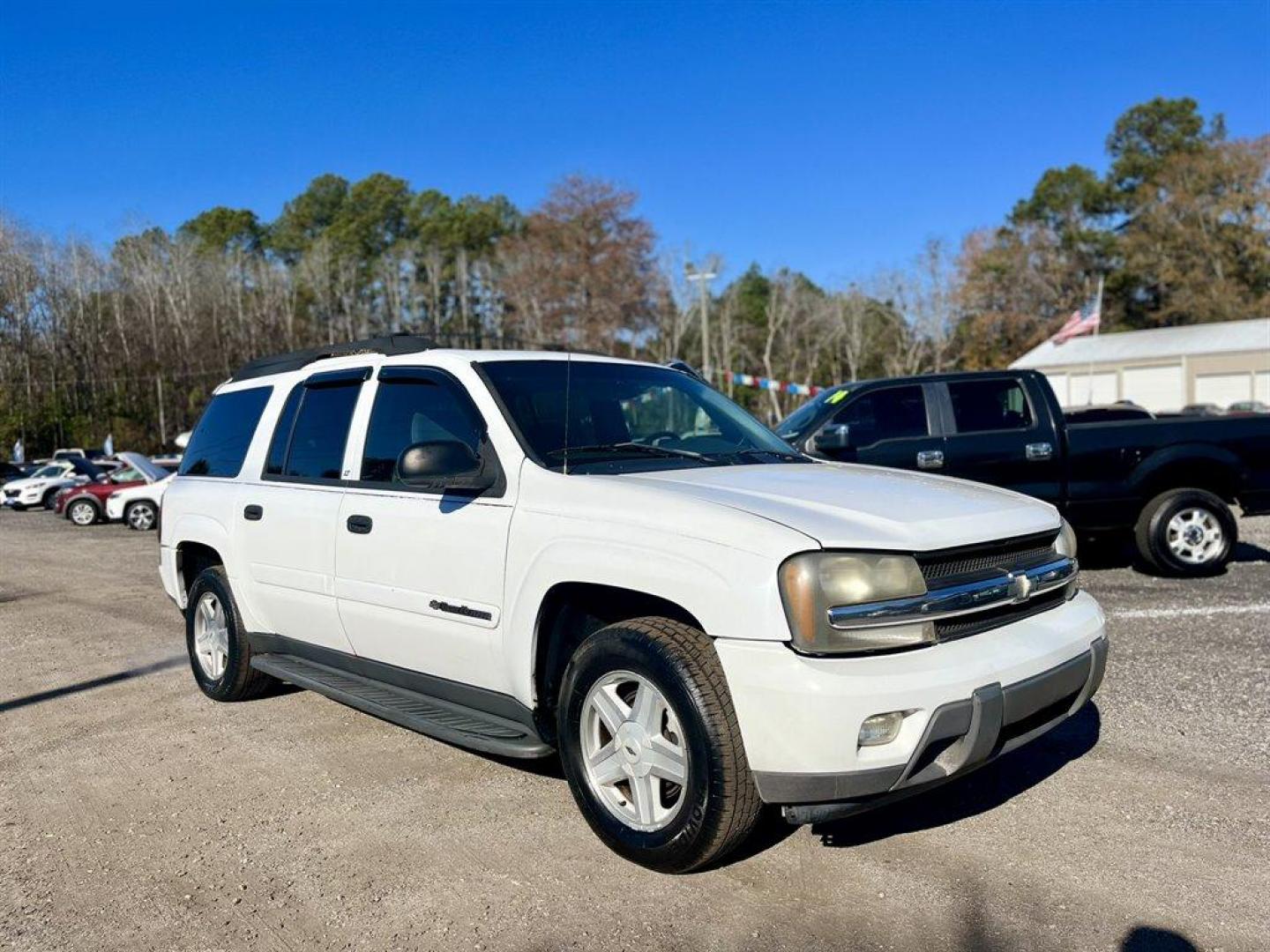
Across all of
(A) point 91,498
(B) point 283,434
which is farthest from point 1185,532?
(A) point 91,498

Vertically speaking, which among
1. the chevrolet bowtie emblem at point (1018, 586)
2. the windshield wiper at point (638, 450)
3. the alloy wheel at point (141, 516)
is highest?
the windshield wiper at point (638, 450)

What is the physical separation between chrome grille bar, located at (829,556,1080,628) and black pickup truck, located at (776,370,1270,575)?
5209 millimetres

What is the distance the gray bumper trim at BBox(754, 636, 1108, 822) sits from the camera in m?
3.05

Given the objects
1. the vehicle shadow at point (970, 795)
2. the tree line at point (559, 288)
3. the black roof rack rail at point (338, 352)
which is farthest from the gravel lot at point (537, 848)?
the tree line at point (559, 288)

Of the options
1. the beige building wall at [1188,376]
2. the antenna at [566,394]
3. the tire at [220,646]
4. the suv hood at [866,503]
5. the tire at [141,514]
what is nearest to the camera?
the suv hood at [866,503]

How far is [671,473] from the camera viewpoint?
393 centimetres

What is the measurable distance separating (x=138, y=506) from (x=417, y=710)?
1842 centimetres

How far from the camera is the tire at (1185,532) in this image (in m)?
8.95

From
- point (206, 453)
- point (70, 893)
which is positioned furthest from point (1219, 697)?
point (206, 453)

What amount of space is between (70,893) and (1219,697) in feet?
17.6

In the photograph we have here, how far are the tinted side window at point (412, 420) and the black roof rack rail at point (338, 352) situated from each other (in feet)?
0.60

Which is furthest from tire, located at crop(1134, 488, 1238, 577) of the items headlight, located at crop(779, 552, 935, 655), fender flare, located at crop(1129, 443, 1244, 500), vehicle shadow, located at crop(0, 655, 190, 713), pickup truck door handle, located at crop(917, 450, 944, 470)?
vehicle shadow, located at crop(0, 655, 190, 713)

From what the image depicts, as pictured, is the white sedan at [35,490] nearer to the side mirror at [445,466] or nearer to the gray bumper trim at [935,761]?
the side mirror at [445,466]

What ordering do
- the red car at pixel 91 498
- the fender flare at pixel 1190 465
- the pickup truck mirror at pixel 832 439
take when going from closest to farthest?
the pickup truck mirror at pixel 832 439 < the fender flare at pixel 1190 465 < the red car at pixel 91 498
